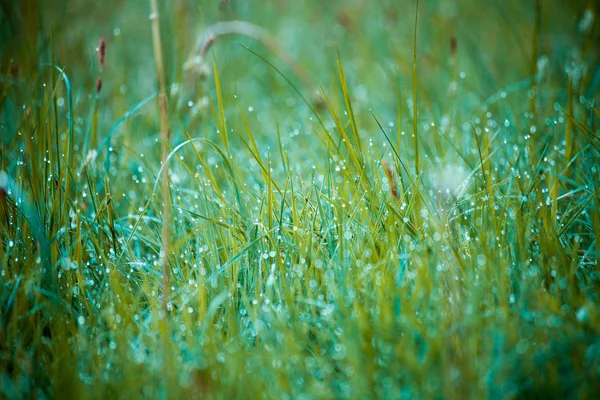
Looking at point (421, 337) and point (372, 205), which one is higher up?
point (372, 205)

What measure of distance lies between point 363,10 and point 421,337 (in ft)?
9.78

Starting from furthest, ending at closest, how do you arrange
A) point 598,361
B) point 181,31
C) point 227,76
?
point 227,76 → point 181,31 → point 598,361

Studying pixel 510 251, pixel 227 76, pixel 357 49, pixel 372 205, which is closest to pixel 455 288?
pixel 510 251

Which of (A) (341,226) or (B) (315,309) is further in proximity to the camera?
(A) (341,226)

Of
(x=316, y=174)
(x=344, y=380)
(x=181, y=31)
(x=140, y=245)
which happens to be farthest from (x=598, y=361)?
(x=181, y=31)

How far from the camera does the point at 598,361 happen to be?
102 centimetres

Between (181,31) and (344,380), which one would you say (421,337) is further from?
(181,31)

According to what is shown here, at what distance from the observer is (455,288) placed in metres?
1.17

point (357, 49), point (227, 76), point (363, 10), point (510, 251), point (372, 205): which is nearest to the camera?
point (510, 251)

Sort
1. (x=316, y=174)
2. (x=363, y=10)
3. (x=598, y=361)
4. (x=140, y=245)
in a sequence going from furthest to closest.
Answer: (x=363, y=10) < (x=316, y=174) < (x=140, y=245) < (x=598, y=361)

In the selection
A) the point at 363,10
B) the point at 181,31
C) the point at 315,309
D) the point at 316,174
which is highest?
the point at 363,10

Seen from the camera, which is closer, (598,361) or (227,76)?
(598,361)

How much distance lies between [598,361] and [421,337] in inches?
12.9

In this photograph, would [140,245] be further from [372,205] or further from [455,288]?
[455,288]
